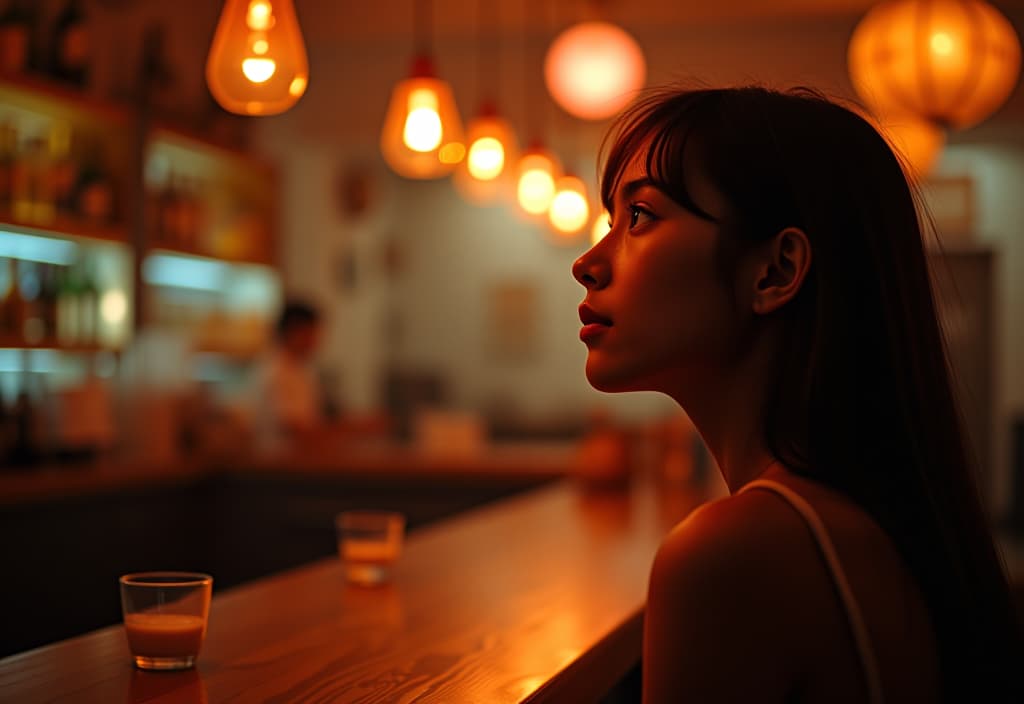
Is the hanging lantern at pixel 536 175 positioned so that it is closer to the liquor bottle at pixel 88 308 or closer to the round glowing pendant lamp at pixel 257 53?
the liquor bottle at pixel 88 308

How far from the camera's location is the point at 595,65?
3.56 m

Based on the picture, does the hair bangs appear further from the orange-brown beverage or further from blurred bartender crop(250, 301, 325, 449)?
blurred bartender crop(250, 301, 325, 449)

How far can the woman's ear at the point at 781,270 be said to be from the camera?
93 centimetres

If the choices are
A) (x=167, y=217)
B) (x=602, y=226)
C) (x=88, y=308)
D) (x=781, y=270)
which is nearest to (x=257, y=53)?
(x=781, y=270)

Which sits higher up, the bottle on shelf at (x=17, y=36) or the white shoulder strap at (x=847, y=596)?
the bottle on shelf at (x=17, y=36)

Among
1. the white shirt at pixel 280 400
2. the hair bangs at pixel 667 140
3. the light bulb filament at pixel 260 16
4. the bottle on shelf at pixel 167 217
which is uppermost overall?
the light bulb filament at pixel 260 16

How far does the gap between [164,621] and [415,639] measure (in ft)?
1.07

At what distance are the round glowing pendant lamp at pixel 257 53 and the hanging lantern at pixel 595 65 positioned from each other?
6.97 ft

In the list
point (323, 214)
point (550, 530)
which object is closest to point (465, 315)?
point (323, 214)

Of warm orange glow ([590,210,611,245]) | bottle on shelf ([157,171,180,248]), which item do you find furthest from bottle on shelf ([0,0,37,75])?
warm orange glow ([590,210,611,245])

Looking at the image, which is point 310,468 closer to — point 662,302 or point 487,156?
point 487,156

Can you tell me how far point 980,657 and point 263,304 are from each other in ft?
16.7

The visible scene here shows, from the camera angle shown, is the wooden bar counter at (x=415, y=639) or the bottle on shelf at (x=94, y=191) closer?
the wooden bar counter at (x=415, y=639)

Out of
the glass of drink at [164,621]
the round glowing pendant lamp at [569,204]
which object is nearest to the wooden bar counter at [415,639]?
the glass of drink at [164,621]
